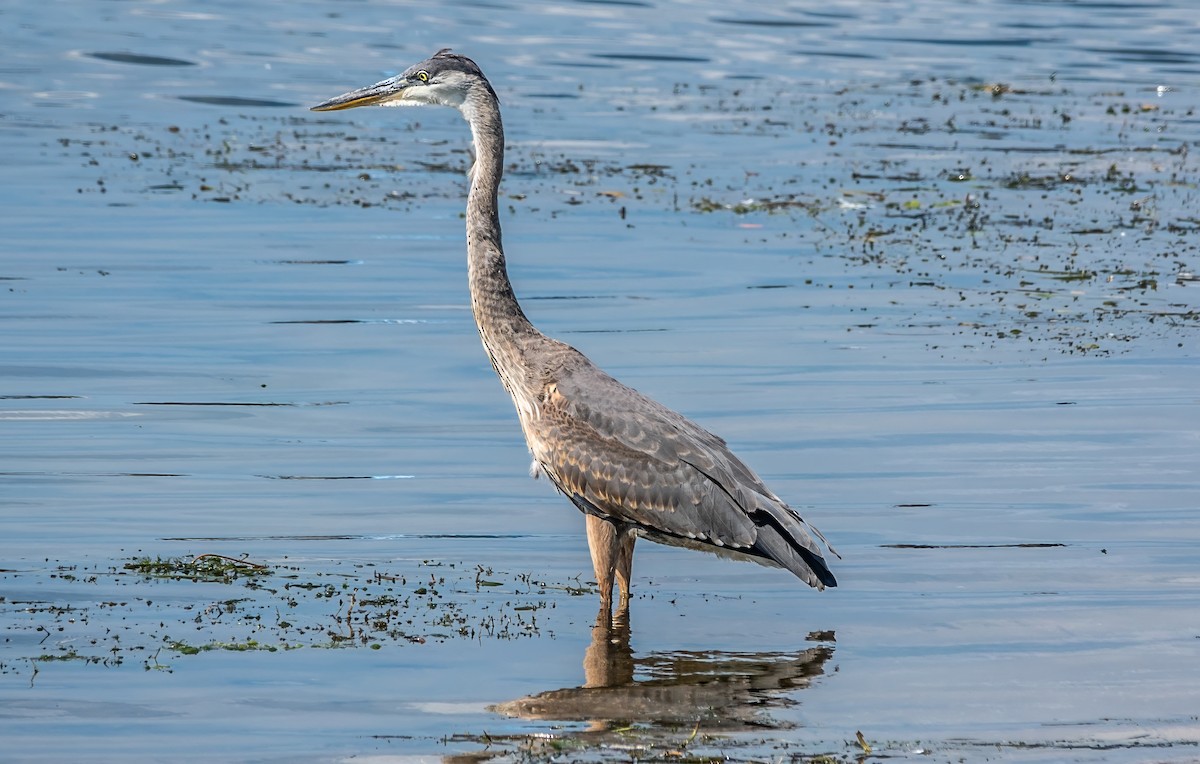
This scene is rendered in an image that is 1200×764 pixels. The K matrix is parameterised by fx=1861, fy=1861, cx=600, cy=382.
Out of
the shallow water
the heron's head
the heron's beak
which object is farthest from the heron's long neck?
the shallow water

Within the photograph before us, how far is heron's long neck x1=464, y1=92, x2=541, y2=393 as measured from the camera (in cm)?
945

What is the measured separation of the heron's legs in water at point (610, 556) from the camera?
8.85 metres

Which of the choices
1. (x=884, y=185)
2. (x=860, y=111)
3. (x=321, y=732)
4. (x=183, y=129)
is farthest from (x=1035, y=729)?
(x=860, y=111)

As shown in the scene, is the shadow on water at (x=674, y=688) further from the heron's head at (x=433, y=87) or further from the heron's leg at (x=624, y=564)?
the heron's head at (x=433, y=87)

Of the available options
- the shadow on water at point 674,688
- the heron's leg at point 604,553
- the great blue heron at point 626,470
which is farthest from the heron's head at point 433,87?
the shadow on water at point 674,688

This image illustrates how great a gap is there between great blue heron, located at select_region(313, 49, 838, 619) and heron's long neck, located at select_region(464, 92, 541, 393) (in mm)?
10

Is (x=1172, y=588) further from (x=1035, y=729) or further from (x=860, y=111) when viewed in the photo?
(x=860, y=111)

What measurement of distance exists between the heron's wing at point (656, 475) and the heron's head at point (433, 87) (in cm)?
208

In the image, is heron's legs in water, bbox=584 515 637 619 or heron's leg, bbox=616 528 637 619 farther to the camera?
heron's leg, bbox=616 528 637 619

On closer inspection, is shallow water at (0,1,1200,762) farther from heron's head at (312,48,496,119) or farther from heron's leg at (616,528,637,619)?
heron's head at (312,48,496,119)

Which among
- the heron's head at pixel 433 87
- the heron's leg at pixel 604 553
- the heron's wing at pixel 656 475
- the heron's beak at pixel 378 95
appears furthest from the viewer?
the heron's beak at pixel 378 95

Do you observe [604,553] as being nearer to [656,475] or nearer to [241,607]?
[656,475]

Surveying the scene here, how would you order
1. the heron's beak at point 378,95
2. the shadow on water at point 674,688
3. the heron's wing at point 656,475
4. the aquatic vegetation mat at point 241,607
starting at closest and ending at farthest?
the shadow on water at point 674,688
the aquatic vegetation mat at point 241,607
the heron's wing at point 656,475
the heron's beak at point 378,95

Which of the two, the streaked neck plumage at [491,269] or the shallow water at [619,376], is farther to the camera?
the streaked neck plumage at [491,269]
